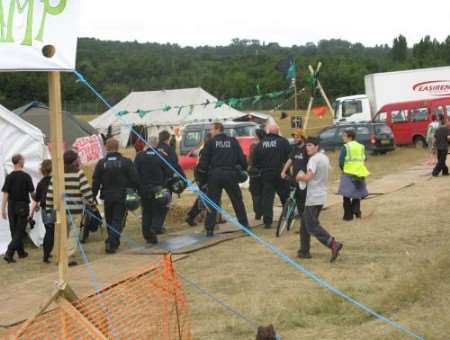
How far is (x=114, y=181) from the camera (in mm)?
11148

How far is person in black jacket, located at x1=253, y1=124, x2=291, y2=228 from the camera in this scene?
1259cm

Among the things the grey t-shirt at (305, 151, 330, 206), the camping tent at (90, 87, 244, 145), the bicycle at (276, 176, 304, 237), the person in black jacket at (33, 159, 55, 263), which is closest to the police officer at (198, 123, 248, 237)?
the bicycle at (276, 176, 304, 237)

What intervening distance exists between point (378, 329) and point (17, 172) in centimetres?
653

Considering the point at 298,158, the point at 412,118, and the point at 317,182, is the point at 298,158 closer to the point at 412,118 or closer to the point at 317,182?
the point at 317,182

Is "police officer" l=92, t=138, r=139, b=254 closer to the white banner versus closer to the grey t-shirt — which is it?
the grey t-shirt

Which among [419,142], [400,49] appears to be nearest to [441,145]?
[419,142]

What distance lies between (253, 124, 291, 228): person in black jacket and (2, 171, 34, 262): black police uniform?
12.3 ft

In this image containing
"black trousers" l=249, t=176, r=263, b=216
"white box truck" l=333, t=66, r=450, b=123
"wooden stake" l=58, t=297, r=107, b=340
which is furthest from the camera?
"white box truck" l=333, t=66, r=450, b=123

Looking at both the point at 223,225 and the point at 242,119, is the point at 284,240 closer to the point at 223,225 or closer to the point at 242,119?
the point at 223,225

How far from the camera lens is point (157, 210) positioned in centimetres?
1232

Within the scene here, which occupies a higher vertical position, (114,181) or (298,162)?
(298,162)

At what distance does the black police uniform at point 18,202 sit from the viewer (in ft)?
36.8

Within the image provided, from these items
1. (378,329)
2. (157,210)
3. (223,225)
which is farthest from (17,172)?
(378,329)

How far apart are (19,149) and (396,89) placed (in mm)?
25455
